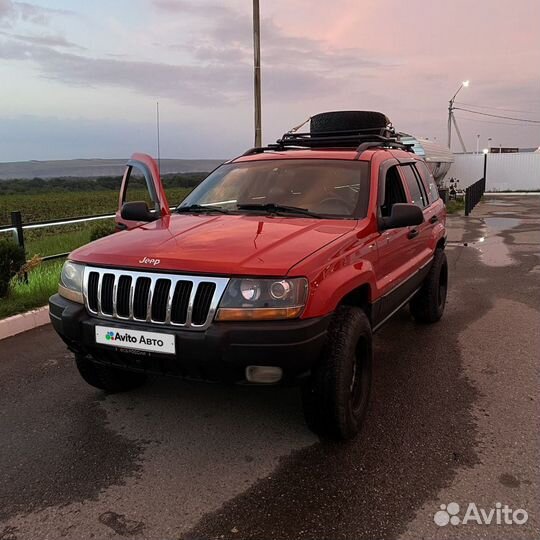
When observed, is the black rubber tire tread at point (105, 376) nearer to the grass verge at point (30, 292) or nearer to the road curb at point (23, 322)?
the road curb at point (23, 322)

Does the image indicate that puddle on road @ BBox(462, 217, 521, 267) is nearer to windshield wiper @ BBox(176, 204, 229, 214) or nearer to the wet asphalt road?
the wet asphalt road

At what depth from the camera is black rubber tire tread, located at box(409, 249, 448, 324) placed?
220 inches

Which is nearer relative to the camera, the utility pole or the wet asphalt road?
the wet asphalt road

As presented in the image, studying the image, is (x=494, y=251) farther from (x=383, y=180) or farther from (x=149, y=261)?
(x=149, y=261)

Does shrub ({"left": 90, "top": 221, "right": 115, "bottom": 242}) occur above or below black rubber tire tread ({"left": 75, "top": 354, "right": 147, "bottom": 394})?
above

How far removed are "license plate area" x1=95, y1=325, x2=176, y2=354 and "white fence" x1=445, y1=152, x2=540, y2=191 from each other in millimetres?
39251

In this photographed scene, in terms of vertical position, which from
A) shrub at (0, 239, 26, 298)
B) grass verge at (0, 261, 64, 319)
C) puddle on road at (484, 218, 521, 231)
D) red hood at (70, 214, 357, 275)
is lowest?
puddle on road at (484, 218, 521, 231)

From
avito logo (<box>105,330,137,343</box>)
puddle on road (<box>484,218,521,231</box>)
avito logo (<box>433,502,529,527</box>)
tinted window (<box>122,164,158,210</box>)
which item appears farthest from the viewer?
puddle on road (<box>484,218,521,231</box>)

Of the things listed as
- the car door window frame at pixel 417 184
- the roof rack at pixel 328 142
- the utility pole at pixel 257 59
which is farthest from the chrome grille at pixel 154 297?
the utility pole at pixel 257 59

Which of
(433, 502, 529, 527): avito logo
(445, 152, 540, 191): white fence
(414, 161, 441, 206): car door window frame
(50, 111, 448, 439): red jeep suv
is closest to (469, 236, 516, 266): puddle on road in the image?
(414, 161, 441, 206): car door window frame

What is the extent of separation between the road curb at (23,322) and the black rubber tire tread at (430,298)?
4016 mm

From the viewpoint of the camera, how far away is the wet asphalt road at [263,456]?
2559 mm

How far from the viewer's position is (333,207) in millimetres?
3971

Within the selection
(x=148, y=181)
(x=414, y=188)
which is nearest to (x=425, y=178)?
(x=414, y=188)
